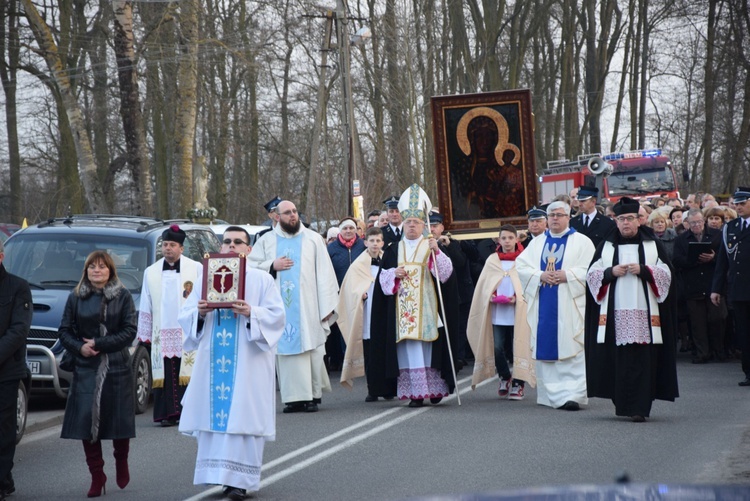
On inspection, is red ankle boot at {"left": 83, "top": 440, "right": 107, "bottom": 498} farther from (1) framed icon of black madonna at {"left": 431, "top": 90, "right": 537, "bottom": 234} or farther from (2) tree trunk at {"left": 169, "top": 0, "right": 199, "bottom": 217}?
(2) tree trunk at {"left": 169, "top": 0, "right": 199, "bottom": 217}

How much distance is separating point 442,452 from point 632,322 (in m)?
2.58

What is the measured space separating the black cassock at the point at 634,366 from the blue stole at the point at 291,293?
295 cm

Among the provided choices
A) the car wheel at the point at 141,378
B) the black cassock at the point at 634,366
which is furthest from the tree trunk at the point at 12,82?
the black cassock at the point at 634,366

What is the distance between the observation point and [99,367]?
27.7 feet

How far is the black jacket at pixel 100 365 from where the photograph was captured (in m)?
8.28

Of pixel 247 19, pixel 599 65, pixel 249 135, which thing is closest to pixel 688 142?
pixel 599 65

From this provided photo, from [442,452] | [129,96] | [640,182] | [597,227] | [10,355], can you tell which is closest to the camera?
[10,355]

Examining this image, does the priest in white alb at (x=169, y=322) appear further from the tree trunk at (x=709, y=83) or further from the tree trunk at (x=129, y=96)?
the tree trunk at (x=709, y=83)

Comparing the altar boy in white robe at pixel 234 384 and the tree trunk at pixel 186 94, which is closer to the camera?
the altar boy in white robe at pixel 234 384

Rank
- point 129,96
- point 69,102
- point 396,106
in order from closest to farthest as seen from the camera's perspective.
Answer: point 129,96 → point 69,102 → point 396,106

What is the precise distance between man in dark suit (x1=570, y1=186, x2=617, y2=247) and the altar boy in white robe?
8301 mm

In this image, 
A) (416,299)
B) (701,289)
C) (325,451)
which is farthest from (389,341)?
(701,289)

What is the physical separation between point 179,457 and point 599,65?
37.3m

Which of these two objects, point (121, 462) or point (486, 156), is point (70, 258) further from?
point (486, 156)
